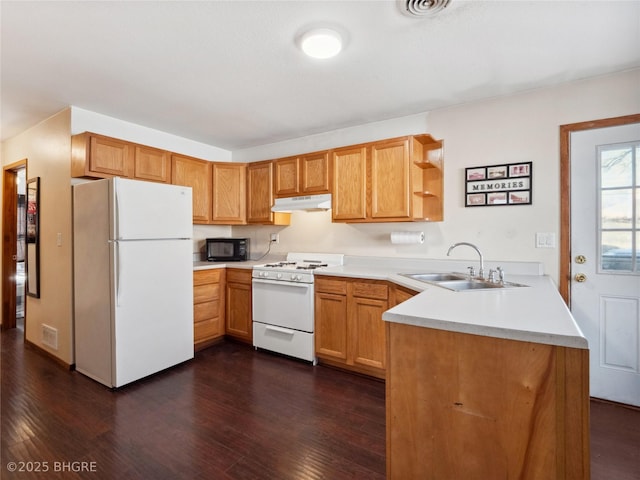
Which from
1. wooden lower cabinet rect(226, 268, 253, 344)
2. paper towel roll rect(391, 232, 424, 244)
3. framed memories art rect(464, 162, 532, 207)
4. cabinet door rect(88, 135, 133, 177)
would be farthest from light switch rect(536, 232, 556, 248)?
cabinet door rect(88, 135, 133, 177)

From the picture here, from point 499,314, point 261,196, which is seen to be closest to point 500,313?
point 499,314

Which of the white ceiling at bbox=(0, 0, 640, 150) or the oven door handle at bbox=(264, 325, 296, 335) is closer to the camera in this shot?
the white ceiling at bbox=(0, 0, 640, 150)

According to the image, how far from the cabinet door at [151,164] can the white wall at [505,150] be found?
2.03 m

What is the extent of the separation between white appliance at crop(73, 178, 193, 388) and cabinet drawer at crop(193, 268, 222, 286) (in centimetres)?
31

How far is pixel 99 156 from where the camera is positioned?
2.73m

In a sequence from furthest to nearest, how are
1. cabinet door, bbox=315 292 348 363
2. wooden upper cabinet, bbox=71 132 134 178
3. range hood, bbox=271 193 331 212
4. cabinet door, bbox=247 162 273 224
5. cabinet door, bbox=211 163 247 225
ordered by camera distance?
cabinet door, bbox=211 163 247 225 < cabinet door, bbox=247 162 273 224 < range hood, bbox=271 193 331 212 < cabinet door, bbox=315 292 348 363 < wooden upper cabinet, bbox=71 132 134 178

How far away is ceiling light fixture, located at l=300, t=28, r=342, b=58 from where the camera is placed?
5.76 feet

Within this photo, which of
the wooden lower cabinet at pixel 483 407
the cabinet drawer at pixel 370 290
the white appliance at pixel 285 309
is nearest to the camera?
the wooden lower cabinet at pixel 483 407

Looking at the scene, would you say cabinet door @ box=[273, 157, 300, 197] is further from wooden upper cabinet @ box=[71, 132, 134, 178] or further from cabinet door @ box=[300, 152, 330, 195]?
wooden upper cabinet @ box=[71, 132, 134, 178]

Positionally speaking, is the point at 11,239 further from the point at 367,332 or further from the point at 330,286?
the point at 367,332

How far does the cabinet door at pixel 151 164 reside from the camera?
303 cm

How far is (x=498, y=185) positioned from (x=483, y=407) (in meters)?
2.06

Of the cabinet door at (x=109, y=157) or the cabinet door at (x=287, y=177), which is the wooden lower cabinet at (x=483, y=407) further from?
the cabinet door at (x=109, y=157)

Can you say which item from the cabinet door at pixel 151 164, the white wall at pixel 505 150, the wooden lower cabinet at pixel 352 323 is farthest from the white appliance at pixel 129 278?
the white wall at pixel 505 150
